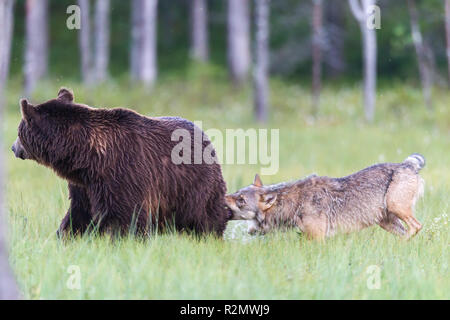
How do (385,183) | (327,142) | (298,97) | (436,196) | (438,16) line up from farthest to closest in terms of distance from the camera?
(298,97) < (438,16) < (327,142) < (436,196) < (385,183)

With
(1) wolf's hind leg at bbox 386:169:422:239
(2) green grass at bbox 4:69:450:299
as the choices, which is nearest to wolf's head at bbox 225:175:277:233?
(2) green grass at bbox 4:69:450:299

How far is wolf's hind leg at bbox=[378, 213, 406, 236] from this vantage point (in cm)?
732

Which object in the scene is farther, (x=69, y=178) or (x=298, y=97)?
(x=298, y=97)

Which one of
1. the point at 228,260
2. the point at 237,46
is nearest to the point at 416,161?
the point at 228,260

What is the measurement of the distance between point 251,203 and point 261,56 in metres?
12.8

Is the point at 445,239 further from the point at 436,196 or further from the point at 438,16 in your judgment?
the point at 438,16

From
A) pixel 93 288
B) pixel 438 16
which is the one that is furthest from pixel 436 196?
pixel 438 16

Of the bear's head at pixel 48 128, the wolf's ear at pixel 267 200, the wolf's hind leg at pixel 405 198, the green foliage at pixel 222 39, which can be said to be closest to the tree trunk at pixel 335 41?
the green foliage at pixel 222 39

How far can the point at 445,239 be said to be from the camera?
22.3 ft

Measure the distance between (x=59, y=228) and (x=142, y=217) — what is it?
926mm

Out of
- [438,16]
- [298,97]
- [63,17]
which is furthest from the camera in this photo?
[63,17]

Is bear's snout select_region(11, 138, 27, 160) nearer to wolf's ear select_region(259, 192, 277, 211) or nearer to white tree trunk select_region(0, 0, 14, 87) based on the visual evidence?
white tree trunk select_region(0, 0, 14, 87)

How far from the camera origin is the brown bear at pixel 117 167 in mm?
6426

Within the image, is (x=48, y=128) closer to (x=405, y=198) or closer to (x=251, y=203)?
(x=251, y=203)
